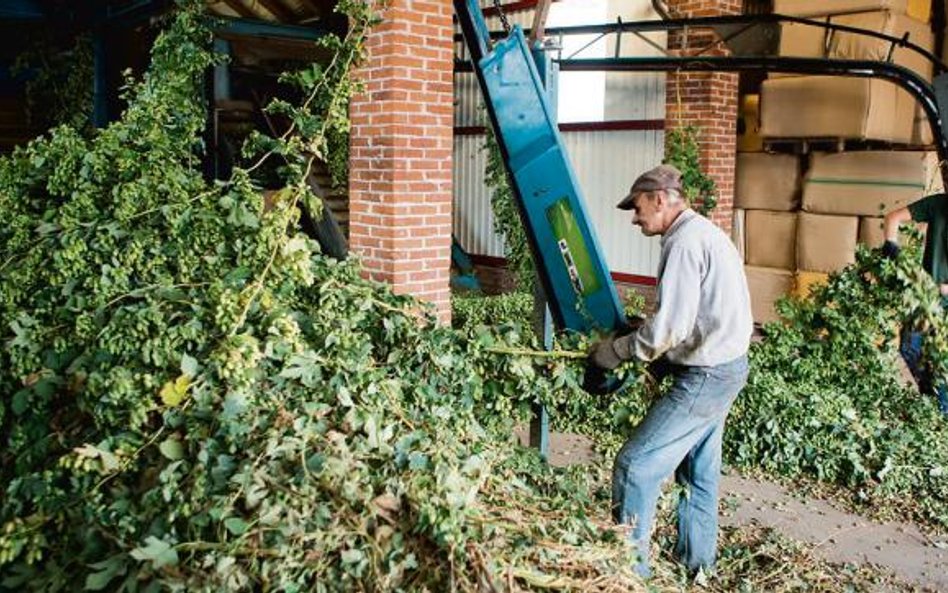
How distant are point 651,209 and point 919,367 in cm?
377

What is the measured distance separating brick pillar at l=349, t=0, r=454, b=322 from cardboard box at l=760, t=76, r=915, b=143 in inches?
170

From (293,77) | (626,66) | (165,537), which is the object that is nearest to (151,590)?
(165,537)

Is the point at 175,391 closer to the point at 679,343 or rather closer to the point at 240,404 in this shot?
the point at 240,404

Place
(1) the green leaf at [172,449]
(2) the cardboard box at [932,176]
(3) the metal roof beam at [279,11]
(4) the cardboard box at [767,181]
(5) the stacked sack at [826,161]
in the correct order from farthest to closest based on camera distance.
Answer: (3) the metal roof beam at [279,11], (4) the cardboard box at [767,181], (2) the cardboard box at [932,176], (5) the stacked sack at [826,161], (1) the green leaf at [172,449]

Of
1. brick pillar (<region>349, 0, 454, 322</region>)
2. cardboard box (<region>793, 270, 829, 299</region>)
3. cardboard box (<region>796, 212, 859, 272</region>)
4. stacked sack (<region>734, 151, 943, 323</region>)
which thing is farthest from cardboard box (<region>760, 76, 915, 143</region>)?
brick pillar (<region>349, 0, 454, 322</region>)

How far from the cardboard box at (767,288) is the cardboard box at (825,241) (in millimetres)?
236

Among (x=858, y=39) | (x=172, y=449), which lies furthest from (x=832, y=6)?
(x=172, y=449)

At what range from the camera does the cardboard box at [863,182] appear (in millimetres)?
8141

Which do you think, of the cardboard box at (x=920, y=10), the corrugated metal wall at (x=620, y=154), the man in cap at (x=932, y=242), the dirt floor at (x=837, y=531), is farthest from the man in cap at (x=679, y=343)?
the corrugated metal wall at (x=620, y=154)

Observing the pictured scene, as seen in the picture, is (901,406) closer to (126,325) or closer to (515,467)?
(515,467)

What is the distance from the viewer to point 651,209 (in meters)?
4.12

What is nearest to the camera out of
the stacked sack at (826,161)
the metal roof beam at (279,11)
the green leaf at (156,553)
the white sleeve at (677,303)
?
the green leaf at (156,553)

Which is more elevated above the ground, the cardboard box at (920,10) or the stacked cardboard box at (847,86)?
the cardboard box at (920,10)

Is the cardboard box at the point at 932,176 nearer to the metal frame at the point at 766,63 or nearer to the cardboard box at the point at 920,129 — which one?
the cardboard box at the point at 920,129
